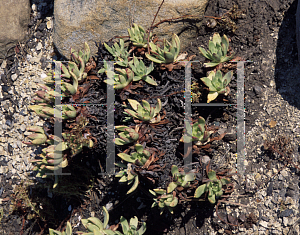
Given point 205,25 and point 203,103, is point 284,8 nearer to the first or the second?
point 205,25

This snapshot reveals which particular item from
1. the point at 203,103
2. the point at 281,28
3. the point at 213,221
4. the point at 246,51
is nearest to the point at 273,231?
the point at 213,221

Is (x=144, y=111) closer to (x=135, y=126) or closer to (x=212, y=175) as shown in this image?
(x=135, y=126)

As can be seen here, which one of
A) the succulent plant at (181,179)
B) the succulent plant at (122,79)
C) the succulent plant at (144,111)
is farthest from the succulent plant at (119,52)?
the succulent plant at (181,179)

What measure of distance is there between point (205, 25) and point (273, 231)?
2466 millimetres

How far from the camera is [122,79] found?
2.74m

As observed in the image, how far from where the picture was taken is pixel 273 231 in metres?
2.75

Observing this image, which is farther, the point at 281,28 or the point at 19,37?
the point at 19,37

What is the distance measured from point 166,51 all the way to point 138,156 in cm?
116

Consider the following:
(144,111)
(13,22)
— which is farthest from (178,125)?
(13,22)

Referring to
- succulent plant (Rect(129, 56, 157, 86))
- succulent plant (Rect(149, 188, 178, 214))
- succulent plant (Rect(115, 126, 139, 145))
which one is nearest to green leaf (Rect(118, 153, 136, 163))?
succulent plant (Rect(115, 126, 139, 145))

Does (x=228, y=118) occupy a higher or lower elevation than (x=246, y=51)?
lower

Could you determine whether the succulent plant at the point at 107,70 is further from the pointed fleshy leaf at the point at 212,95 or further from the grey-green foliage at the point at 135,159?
the pointed fleshy leaf at the point at 212,95

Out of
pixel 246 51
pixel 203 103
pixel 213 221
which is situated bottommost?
pixel 213 221

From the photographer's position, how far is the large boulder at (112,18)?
3.10 meters
